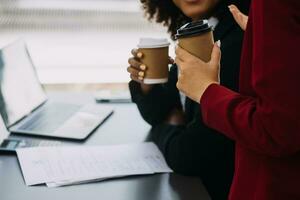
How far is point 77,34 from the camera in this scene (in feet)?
9.16

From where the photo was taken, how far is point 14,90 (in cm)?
157

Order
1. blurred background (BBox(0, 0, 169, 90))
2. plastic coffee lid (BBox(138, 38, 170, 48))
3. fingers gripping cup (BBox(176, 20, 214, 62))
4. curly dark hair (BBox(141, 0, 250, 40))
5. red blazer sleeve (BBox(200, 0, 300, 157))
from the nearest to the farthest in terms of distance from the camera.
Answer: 1. red blazer sleeve (BBox(200, 0, 300, 157))
2. fingers gripping cup (BBox(176, 20, 214, 62))
3. plastic coffee lid (BBox(138, 38, 170, 48))
4. curly dark hair (BBox(141, 0, 250, 40))
5. blurred background (BBox(0, 0, 169, 90))

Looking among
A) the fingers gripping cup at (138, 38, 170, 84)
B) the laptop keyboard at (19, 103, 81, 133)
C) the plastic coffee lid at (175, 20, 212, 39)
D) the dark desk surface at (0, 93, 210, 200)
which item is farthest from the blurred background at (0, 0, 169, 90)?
the plastic coffee lid at (175, 20, 212, 39)

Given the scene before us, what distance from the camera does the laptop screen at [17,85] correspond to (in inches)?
59.2

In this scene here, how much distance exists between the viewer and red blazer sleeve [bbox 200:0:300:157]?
2.33ft

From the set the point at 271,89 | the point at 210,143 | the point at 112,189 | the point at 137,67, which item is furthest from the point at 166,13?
the point at 271,89

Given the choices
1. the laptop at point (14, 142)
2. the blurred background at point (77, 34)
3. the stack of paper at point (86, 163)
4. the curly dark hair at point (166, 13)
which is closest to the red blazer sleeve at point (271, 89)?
the stack of paper at point (86, 163)

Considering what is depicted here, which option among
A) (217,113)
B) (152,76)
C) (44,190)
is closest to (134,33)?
(152,76)

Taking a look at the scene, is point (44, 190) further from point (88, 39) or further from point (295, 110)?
point (88, 39)

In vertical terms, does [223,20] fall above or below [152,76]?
above

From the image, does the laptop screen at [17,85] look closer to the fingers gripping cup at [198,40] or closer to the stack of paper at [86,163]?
the stack of paper at [86,163]

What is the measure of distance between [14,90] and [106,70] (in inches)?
53.0

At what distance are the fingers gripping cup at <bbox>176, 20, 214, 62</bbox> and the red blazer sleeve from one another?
198mm

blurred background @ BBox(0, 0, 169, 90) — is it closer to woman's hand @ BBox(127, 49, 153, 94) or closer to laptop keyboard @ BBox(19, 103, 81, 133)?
laptop keyboard @ BBox(19, 103, 81, 133)
